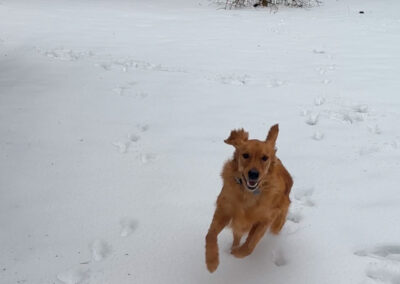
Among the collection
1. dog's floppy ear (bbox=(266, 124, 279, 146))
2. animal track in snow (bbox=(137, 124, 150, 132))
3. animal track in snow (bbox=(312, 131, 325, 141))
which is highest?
dog's floppy ear (bbox=(266, 124, 279, 146))

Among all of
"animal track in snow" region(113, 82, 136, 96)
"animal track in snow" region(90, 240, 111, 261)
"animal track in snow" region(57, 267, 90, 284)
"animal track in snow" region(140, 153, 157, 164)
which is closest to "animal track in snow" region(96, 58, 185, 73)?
"animal track in snow" region(113, 82, 136, 96)

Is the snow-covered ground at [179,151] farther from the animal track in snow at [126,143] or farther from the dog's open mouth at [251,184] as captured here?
the dog's open mouth at [251,184]

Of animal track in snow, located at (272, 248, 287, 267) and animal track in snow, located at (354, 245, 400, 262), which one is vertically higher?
animal track in snow, located at (354, 245, 400, 262)

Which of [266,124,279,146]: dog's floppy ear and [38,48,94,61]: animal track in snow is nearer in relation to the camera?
[266,124,279,146]: dog's floppy ear

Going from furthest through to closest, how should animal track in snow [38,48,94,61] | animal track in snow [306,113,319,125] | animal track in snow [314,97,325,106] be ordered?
animal track in snow [38,48,94,61]
animal track in snow [314,97,325,106]
animal track in snow [306,113,319,125]

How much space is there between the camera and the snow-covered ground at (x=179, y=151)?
2.61m

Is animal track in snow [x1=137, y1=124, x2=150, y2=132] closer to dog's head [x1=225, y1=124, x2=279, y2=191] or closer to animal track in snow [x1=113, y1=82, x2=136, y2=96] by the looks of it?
animal track in snow [x1=113, y1=82, x2=136, y2=96]

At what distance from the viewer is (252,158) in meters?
2.35

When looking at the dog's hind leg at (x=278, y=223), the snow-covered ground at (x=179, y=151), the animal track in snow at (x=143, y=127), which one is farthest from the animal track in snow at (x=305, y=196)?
the animal track in snow at (x=143, y=127)

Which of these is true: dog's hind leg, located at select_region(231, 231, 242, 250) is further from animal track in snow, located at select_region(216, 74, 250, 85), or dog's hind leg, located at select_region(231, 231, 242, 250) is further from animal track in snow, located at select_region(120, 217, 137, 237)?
animal track in snow, located at select_region(216, 74, 250, 85)

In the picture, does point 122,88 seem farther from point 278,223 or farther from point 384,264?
point 384,264

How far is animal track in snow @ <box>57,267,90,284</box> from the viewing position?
246cm

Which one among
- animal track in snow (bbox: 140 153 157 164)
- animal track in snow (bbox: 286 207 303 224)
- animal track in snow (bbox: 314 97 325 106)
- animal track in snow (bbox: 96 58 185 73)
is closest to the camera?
animal track in snow (bbox: 286 207 303 224)

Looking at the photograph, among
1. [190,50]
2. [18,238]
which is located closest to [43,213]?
[18,238]
